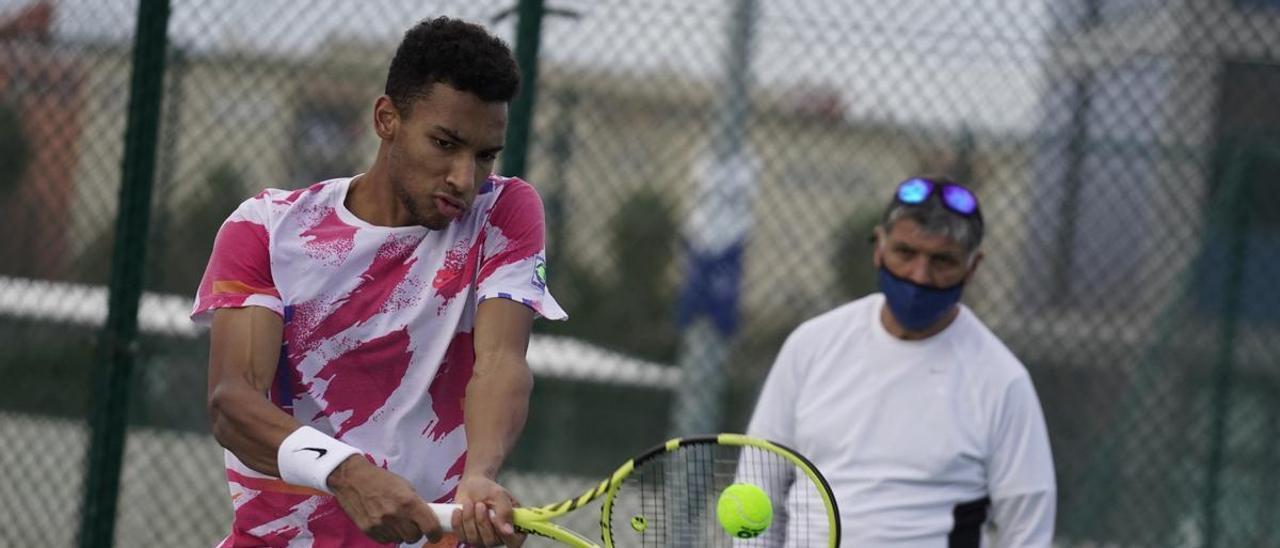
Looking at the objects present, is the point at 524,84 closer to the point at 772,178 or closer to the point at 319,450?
the point at 319,450

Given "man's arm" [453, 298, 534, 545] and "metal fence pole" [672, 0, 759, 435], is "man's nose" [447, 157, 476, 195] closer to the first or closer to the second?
"man's arm" [453, 298, 534, 545]

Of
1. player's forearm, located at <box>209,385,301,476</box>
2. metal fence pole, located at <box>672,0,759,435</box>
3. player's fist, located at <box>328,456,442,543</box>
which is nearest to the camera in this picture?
player's fist, located at <box>328,456,442,543</box>

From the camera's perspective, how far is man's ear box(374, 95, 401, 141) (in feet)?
9.53

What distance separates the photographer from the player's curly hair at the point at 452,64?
280 centimetres

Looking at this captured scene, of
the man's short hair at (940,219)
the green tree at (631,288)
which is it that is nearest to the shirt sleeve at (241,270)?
the man's short hair at (940,219)

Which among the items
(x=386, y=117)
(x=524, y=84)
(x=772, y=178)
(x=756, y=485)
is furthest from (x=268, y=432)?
(x=772, y=178)

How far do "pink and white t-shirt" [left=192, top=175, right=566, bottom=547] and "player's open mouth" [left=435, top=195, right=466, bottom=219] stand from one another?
9 cm

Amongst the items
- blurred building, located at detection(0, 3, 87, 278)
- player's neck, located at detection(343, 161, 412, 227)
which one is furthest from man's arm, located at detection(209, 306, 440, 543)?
blurred building, located at detection(0, 3, 87, 278)

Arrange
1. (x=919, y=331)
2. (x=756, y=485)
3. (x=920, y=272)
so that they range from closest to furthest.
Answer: (x=756, y=485) → (x=920, y=272) → (x=919, y=331)

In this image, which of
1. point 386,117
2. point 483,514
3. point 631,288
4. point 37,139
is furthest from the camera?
point 631,288

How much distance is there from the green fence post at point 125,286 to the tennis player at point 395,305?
1.71m

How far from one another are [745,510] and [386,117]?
0.91m

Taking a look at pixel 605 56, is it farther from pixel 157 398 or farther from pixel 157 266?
pixel 157 398

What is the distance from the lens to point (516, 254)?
2912mm
